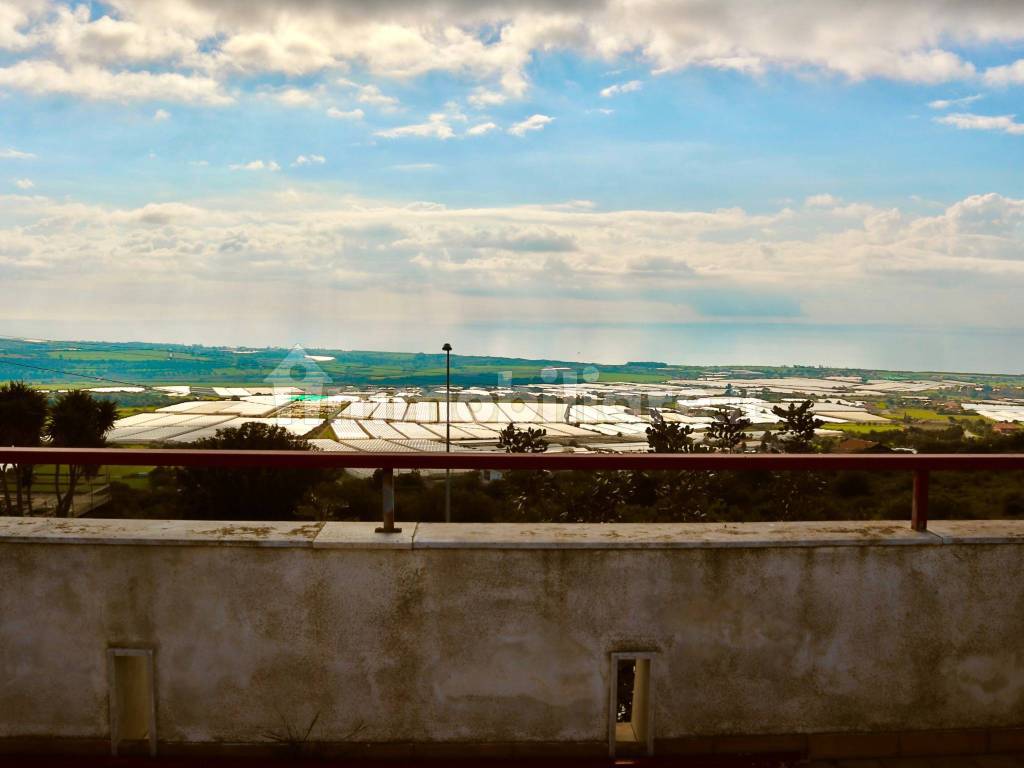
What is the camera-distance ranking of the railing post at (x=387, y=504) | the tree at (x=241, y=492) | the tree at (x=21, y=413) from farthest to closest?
the tree at (x=21, y=413)
the tree at (x=241, y=492)
the railing post at (x=387, y=504)

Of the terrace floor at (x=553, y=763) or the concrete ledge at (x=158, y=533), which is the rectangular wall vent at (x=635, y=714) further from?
the concrete ledge at (x=158, y=533)

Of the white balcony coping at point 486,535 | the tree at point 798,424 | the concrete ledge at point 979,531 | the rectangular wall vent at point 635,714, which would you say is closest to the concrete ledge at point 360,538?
the white balcony coping at point 486,535

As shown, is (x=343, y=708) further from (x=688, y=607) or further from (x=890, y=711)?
(x=890, y=711)

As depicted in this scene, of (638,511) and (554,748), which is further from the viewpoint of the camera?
(638,511)

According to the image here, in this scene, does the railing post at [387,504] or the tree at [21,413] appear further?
the tree at [21,413]

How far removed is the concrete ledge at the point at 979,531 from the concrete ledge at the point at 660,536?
99 mm

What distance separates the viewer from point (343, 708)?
329cm

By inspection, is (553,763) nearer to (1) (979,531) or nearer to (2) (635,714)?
(2) (635,714)

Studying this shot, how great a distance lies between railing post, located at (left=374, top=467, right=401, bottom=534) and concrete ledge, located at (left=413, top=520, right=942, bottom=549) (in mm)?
136

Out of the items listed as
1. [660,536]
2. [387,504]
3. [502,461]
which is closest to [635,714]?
[660,536]

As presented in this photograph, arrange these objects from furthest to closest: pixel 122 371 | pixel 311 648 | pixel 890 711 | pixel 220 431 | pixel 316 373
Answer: pixel 316 373
pixel 122 371
pixel 220 431
pixel 890 711
pixel 311 648

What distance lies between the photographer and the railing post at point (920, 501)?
3.53 meters

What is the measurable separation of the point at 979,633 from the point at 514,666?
7.14ft

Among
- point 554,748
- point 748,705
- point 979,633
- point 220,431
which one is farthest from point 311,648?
point 220,431
